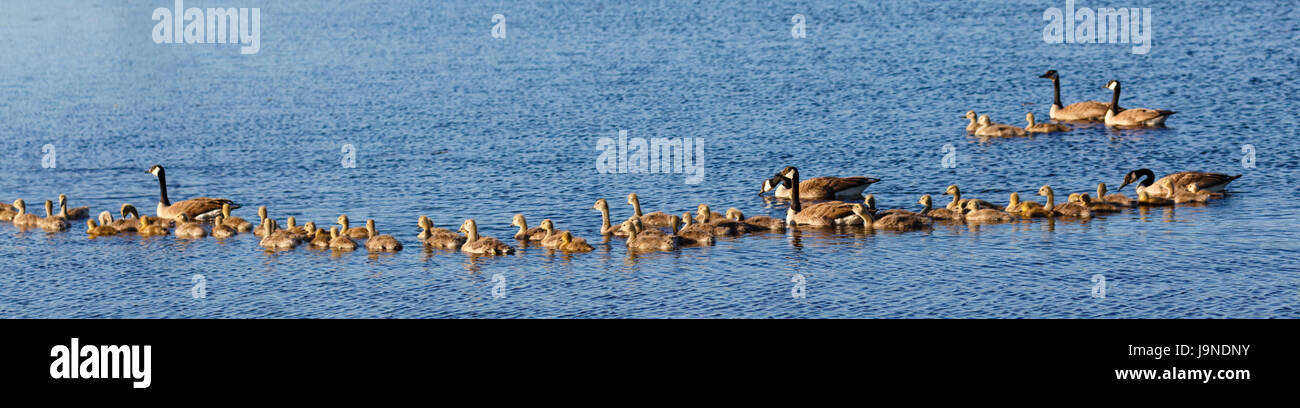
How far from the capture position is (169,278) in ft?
105

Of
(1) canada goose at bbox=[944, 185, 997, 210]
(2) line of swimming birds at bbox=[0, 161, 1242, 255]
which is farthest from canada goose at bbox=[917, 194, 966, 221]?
(1) canada goose at bbox=[944, 185, 997, 210]

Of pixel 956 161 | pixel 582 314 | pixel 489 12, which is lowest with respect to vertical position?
pixel 582 314

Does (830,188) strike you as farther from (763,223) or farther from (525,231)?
(525,231)

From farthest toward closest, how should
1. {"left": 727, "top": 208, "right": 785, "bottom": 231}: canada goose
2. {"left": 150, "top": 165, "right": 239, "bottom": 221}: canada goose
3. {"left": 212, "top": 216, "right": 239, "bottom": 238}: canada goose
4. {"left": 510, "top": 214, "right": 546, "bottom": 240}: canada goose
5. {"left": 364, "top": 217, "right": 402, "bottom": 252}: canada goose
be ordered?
{"left": 150, "top": 165, "right": 239, "bottom": 221}: canada goose < {"left": 212, "top": 216, "right": 239, "bottom": 238}: canada goose < {"left": 727, "top": 208, "right": 785, "bottom": 231}: canada goose < {"left": 510, "top": 214, "right": 546, "bottom": 240}: canada goose < {"left": 364, "top": 217, "right": 402, "bottom": 252}: canada goose

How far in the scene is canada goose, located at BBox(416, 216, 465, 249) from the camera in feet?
109

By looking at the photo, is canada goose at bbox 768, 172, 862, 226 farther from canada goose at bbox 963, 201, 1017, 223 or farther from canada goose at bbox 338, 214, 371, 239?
canada goose at bbox 338, 214, 371, 239

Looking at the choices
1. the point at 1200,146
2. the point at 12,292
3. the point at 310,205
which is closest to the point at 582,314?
the point at 12,292

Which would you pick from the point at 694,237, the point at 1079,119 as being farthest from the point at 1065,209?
the point at 1079,119

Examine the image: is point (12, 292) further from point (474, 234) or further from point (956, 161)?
point (956, 161)

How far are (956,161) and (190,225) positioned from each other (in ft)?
65.6

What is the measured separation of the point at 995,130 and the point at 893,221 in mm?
14030

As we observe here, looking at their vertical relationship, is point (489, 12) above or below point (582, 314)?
above

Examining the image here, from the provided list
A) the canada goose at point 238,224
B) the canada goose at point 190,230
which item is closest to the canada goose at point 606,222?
the canada goose at point 238,224

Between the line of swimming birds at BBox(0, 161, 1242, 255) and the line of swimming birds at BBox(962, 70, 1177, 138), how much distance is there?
866 centimetres
